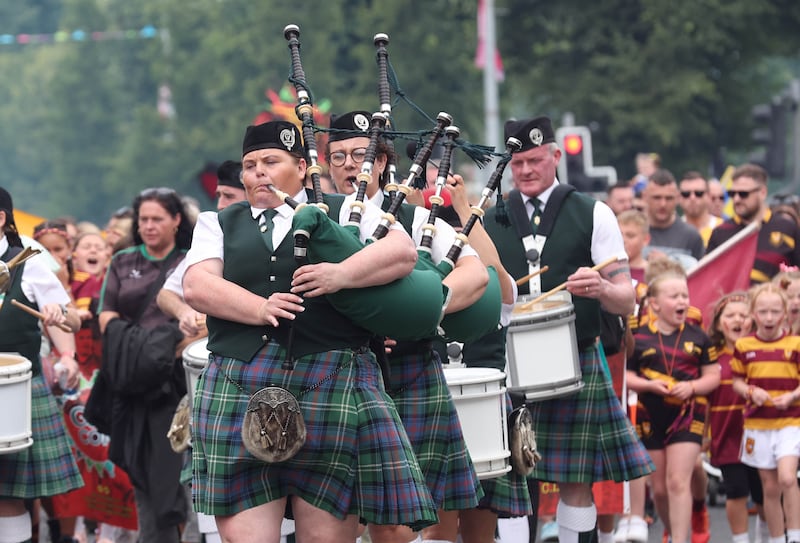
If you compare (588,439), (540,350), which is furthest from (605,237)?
(588,439)

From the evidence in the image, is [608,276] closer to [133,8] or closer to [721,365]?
[721,365]

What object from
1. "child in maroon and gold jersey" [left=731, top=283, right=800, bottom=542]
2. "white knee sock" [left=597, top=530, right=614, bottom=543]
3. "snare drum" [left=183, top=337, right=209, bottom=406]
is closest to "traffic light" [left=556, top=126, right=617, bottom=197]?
"child in maroon and gold jersey" [left=731, top=283, right=800, bottom=542]

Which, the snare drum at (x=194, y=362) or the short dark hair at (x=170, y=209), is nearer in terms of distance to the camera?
the snare drum at (x=194, y=362)

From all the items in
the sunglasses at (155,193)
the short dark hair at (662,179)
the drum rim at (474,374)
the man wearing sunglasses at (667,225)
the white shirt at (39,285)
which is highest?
the short dark hair at (662,179)

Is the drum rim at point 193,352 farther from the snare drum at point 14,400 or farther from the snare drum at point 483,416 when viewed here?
the snare drum at point 483,416

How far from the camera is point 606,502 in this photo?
882 centimetres

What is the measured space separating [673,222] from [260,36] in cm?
4126

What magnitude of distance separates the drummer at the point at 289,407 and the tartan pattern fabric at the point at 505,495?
1463 millimetres

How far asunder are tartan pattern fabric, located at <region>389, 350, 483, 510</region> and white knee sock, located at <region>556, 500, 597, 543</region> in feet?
5.23

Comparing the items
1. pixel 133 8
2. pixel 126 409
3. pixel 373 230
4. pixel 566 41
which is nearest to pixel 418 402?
pixel 373 230

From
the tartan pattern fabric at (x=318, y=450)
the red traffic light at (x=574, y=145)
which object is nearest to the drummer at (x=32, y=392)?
the tartan pattern fabric at (x=318, y=450)

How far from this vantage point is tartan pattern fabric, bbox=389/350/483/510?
233 inches

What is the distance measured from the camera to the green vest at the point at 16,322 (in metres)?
7.55

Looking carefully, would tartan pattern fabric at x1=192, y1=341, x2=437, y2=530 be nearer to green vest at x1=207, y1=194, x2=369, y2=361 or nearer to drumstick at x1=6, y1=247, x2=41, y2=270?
green vest at x1=207, y1=194, x2=369, y2=361
